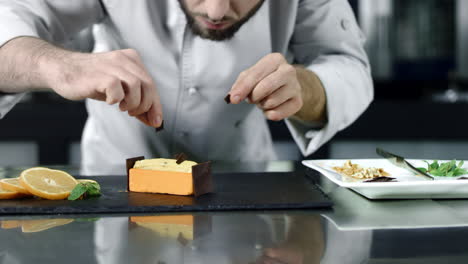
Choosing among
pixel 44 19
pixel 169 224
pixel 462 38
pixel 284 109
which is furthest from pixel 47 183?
pixel 462 38

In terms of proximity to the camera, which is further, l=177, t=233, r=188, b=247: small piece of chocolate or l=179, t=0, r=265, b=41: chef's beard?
l=179, t=0, r=265, b=41: chef's beard

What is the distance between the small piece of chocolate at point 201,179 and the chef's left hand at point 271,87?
169 millimetres

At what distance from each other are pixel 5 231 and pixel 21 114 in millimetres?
2577

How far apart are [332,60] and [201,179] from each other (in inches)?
34.9

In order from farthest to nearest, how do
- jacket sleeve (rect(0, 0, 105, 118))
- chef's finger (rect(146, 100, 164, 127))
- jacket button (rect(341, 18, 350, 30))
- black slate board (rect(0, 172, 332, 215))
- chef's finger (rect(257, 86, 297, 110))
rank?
jacket button (rect(341, 18, 350, 30)) < jacket sleeve (rect(0, 0, 105, 118)) < chef's finger (rect(257, 86, 297, 110)) < chef's finger (rect(146, 100, 164, 127)) < black slate board (rect(0, 172, 332, 215))

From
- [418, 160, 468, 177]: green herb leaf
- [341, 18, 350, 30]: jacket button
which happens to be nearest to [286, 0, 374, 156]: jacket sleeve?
[341, 18, 350, 30]: jacket button

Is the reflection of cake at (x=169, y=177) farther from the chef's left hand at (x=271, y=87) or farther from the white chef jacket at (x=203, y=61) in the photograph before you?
the white chef jacket at (x=203, y=61)

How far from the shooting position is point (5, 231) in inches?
28.6

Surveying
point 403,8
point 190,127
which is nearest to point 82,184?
point 190,127

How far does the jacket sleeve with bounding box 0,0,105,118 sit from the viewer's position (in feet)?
4.47

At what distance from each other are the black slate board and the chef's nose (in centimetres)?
42

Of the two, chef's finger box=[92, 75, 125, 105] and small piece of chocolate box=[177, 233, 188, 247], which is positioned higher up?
chef's finger box=[92, 75, 125, 105]

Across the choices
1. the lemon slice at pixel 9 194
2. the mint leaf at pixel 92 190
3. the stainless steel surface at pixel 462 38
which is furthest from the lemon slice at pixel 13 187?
the stainless steel surface at pixel 462 38

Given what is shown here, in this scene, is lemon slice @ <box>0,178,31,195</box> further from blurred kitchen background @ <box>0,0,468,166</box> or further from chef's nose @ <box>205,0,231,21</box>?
blurred kitchen background @ <box>0,0,468,166</box>
